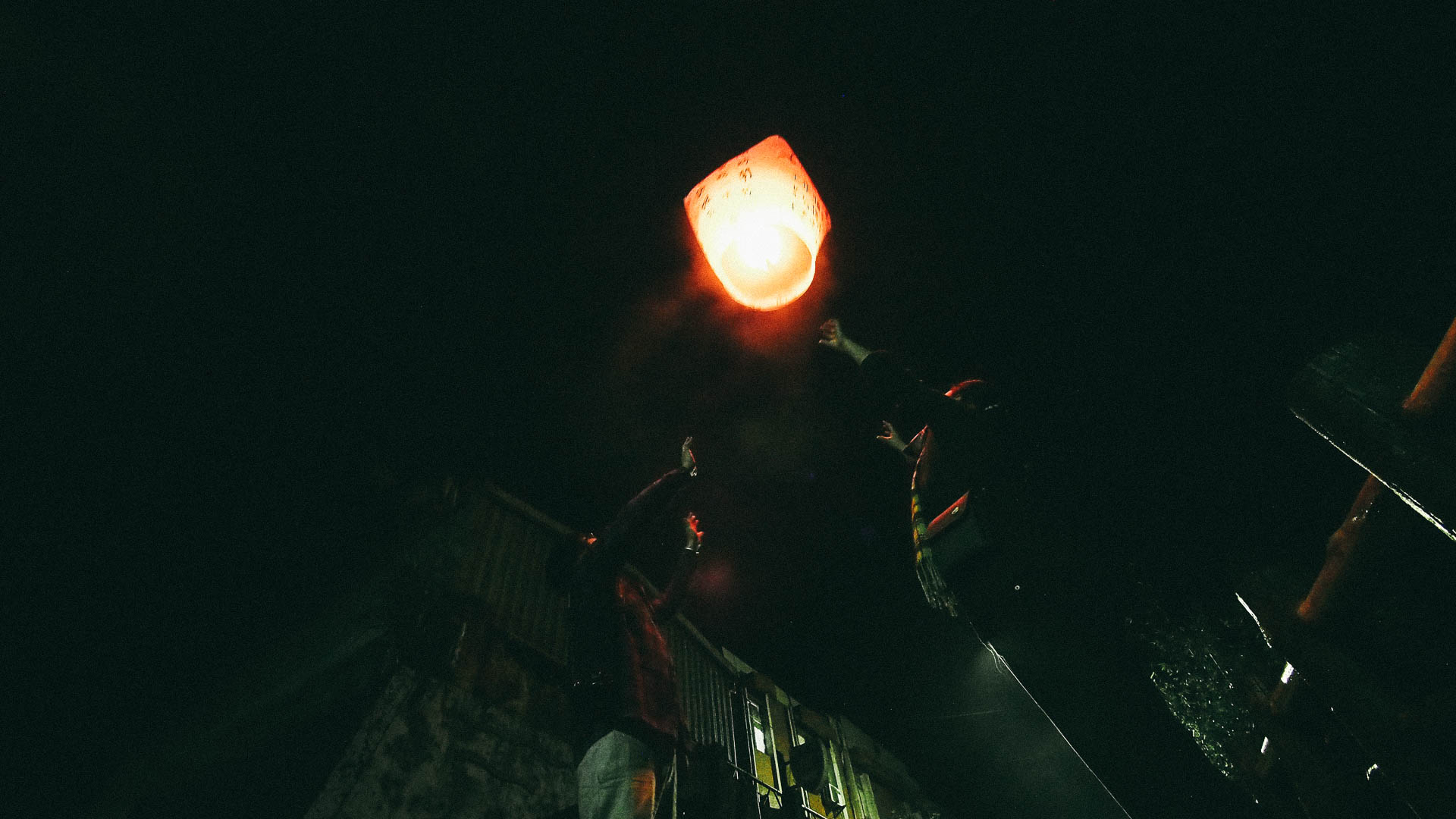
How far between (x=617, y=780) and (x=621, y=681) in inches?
23.8

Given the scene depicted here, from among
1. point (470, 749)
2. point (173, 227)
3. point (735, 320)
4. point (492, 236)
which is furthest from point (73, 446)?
point (735, 320)

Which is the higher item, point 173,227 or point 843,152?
point 843,152

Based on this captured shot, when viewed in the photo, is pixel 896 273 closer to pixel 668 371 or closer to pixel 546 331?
pixel 668 371

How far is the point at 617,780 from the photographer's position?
329 centimetres

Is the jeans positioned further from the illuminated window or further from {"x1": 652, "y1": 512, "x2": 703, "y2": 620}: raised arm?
the illuminated window

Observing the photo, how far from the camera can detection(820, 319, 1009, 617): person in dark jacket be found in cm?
331

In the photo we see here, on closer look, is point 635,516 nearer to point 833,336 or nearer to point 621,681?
point 621,681

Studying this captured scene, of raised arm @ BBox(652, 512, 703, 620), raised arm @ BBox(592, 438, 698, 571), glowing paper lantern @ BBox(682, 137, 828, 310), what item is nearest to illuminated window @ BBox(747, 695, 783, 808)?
raised arm @ BBox(652, 512, 703, 620)

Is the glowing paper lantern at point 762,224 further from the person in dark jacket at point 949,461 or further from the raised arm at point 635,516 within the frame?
the raised arm at point 635,516

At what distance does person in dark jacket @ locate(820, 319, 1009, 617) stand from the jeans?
250cm

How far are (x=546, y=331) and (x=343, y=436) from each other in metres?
2.10

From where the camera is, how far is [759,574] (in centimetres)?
883

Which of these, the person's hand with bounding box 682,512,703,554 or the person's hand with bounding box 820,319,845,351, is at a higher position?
the person's hand with bounding box 820,319,845,351

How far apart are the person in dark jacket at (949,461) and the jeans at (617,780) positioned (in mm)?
2498
